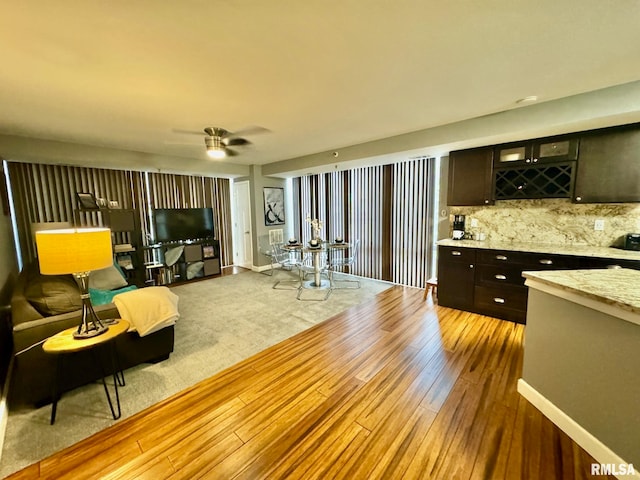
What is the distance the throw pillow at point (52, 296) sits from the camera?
7.01 ft

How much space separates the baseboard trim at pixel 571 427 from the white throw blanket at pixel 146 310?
3082 millimetres

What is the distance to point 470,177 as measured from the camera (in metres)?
3.68

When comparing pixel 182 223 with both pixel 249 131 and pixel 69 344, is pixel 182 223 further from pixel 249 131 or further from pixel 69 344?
pixel 69 344

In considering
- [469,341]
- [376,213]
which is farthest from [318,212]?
[469,341]

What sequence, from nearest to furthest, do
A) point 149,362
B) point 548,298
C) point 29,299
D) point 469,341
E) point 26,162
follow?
1. point 548,298
2. point 29,299
3. point 149,362
4. point 469,341
5. point 26,162

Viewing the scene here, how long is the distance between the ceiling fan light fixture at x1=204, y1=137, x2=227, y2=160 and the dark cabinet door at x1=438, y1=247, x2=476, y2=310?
10.9 ft

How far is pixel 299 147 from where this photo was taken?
4.48 m

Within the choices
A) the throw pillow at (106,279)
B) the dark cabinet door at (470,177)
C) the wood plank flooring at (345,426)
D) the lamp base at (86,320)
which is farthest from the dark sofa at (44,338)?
the dark cabinet door at (470,177)

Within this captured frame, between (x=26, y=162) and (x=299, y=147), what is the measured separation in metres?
4.30

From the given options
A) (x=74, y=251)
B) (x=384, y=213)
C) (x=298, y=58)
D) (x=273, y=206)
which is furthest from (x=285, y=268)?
(x=298, y=58)

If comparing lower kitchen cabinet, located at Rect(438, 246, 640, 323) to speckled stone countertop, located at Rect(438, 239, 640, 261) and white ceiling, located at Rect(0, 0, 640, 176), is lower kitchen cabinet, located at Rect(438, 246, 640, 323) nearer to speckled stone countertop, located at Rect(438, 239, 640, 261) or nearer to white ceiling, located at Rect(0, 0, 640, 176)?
speckled stone countertop, located at Rect(438, 239, 640, 261)

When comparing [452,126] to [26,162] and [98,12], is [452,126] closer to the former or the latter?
[98,12]

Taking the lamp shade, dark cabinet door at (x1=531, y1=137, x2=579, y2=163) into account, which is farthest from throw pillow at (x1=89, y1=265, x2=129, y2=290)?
dark cabinet door at (x1=531, y1=137, x2=579, y2=163)

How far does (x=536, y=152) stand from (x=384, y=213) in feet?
8.03
